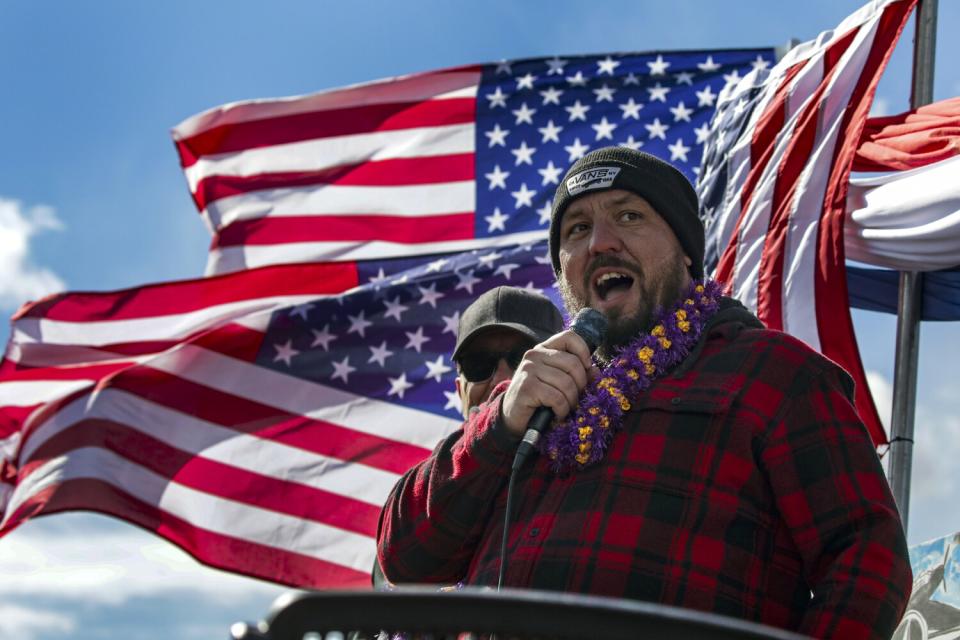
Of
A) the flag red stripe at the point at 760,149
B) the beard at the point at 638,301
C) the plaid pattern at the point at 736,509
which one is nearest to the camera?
the plaid pattern at the point at 736,509

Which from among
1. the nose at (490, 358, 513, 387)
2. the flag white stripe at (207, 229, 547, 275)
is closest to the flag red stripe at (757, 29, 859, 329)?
the flag white stripe at (207, 229, 547, 275)

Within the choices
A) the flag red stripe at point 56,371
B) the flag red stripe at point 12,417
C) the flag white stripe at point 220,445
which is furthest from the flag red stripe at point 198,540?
the flag red stripe at point 56,371

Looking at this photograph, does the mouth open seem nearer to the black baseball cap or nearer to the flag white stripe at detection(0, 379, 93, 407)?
the black baseball cap

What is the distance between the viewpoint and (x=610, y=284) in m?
2.79

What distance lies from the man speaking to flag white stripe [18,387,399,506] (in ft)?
18.1

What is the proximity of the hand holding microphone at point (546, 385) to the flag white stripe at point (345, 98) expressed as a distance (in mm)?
6927

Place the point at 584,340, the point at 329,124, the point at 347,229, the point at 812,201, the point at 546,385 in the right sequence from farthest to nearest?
Answer: the point at 329,124, the point at 347,229, the point at 812,201, the point at 584,340, the point at 546,385

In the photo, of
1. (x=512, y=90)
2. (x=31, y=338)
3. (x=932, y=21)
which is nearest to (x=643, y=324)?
(x=932, y=21)

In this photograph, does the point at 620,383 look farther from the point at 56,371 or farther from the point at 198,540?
the point at 56,371

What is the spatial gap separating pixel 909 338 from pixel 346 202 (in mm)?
4668

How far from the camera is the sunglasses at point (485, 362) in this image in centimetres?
389

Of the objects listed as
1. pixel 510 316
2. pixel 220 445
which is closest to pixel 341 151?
pixel 220 445

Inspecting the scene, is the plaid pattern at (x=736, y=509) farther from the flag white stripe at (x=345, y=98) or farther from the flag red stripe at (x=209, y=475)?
the flag white stripe at (x=345, y=98)

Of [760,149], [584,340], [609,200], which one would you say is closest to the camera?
[584,340]
